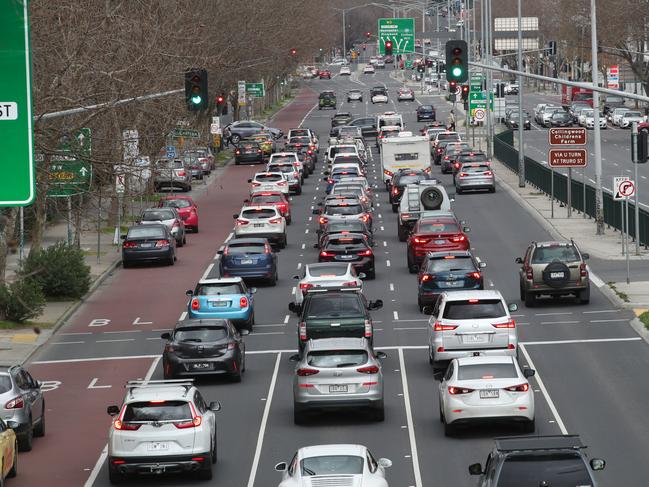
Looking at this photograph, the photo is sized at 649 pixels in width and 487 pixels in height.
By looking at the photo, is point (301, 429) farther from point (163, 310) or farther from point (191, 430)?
point (163, 310)

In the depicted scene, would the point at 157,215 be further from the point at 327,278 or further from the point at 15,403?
the point at 15,403

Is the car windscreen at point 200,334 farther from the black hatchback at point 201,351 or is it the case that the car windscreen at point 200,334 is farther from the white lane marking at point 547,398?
the white lane marking at point 547,398

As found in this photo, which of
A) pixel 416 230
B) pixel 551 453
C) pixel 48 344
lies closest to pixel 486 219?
pixel 416 230

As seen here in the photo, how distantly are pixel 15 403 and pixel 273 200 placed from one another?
115 feet

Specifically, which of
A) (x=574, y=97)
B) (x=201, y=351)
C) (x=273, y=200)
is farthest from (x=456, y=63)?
(x=574, y=97)

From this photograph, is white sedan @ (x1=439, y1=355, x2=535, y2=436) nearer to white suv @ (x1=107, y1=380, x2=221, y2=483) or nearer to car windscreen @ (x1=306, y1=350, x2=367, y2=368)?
car windscreen @ (x1=306, y1=350, x2=367, y2=368)

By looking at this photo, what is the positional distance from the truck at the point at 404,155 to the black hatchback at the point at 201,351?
130 feet

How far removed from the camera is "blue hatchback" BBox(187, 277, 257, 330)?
114ft

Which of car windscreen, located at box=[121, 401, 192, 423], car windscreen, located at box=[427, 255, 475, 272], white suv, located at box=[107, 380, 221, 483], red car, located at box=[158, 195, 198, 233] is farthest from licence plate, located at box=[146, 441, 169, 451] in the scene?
red car, located at box=[158, 195, 198, 233]

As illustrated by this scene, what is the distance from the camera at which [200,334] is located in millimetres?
28609

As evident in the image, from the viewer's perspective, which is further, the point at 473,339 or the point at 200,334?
the point at 200,334

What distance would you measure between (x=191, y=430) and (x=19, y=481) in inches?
115

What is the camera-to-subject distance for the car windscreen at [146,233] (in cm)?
4831

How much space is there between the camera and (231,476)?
849 inches
